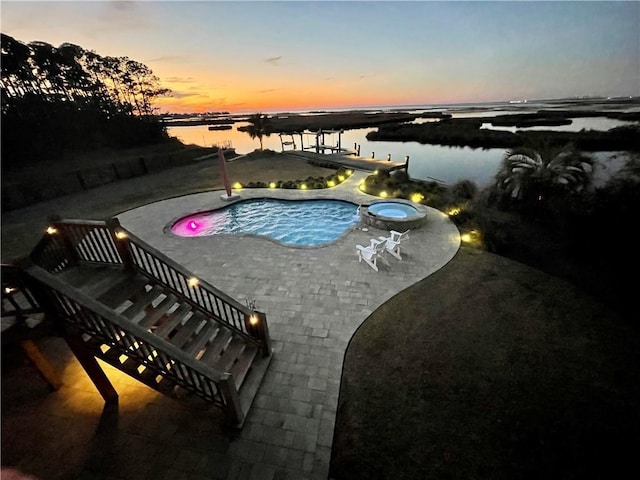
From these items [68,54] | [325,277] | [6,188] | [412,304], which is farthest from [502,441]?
[68,54]

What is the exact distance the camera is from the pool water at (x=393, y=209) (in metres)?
13.1

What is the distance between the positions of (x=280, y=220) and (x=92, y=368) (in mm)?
10880

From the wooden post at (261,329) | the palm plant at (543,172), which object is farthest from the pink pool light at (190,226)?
the palm plant at (543,172)

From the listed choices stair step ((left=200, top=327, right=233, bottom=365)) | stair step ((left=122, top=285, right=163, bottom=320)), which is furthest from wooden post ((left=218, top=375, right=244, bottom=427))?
stair step ((left=122, top=285, right=163, bottom=320))

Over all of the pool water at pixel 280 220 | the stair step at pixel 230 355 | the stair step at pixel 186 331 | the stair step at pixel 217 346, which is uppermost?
the stair step at pixel 186 331

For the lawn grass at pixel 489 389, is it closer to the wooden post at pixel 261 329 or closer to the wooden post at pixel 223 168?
the wooden post at pixel 261 329

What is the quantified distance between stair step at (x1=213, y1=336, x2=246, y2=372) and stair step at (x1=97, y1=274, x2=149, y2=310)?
209 cm

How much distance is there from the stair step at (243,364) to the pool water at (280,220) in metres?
7.22

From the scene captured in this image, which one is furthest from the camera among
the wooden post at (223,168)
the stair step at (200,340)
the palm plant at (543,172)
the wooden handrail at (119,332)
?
the wooden post at (223,168)

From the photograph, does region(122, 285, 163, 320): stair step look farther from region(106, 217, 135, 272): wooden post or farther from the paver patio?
the paver patio

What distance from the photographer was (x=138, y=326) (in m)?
4.11

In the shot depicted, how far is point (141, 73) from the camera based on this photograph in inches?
1818

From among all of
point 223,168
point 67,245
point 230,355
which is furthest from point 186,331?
point 223,168

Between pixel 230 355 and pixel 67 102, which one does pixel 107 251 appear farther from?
pixel 67 102
